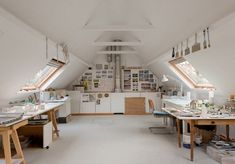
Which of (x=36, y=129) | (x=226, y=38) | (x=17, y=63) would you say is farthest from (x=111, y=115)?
(x=226, y=38)

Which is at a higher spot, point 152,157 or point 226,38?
point 226,38

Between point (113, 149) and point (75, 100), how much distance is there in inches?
181

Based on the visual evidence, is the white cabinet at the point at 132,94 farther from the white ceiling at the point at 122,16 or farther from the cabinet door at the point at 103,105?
the white ceiling at the point at 122,16

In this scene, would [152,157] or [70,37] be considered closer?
[152,157]

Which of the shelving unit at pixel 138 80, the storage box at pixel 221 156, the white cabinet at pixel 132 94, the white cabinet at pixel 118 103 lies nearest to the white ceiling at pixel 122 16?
the storage box at pixel 221 156

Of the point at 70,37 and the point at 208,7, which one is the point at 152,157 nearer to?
the point at 208,7

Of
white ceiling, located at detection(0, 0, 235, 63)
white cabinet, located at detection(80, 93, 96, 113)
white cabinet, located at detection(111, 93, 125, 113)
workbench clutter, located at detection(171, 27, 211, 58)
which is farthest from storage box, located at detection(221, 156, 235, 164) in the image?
white cabinet, located at detection(80, 93, 96, 113)

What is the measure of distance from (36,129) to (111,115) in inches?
164

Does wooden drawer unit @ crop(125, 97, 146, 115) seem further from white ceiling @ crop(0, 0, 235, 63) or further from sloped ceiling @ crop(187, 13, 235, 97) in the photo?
sloped ceiling @ crop(187, 13, 235, 97)

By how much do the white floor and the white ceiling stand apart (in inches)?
78.8

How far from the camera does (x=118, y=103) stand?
28.3ft

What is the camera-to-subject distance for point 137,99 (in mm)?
8672

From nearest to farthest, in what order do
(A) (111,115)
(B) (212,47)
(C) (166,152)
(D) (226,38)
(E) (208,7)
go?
(E) (208,7) < (D) (226,38) < (B) (212,47) < (C) (166,152) < (A) (111,115)

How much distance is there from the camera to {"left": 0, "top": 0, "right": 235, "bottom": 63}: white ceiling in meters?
2.66
